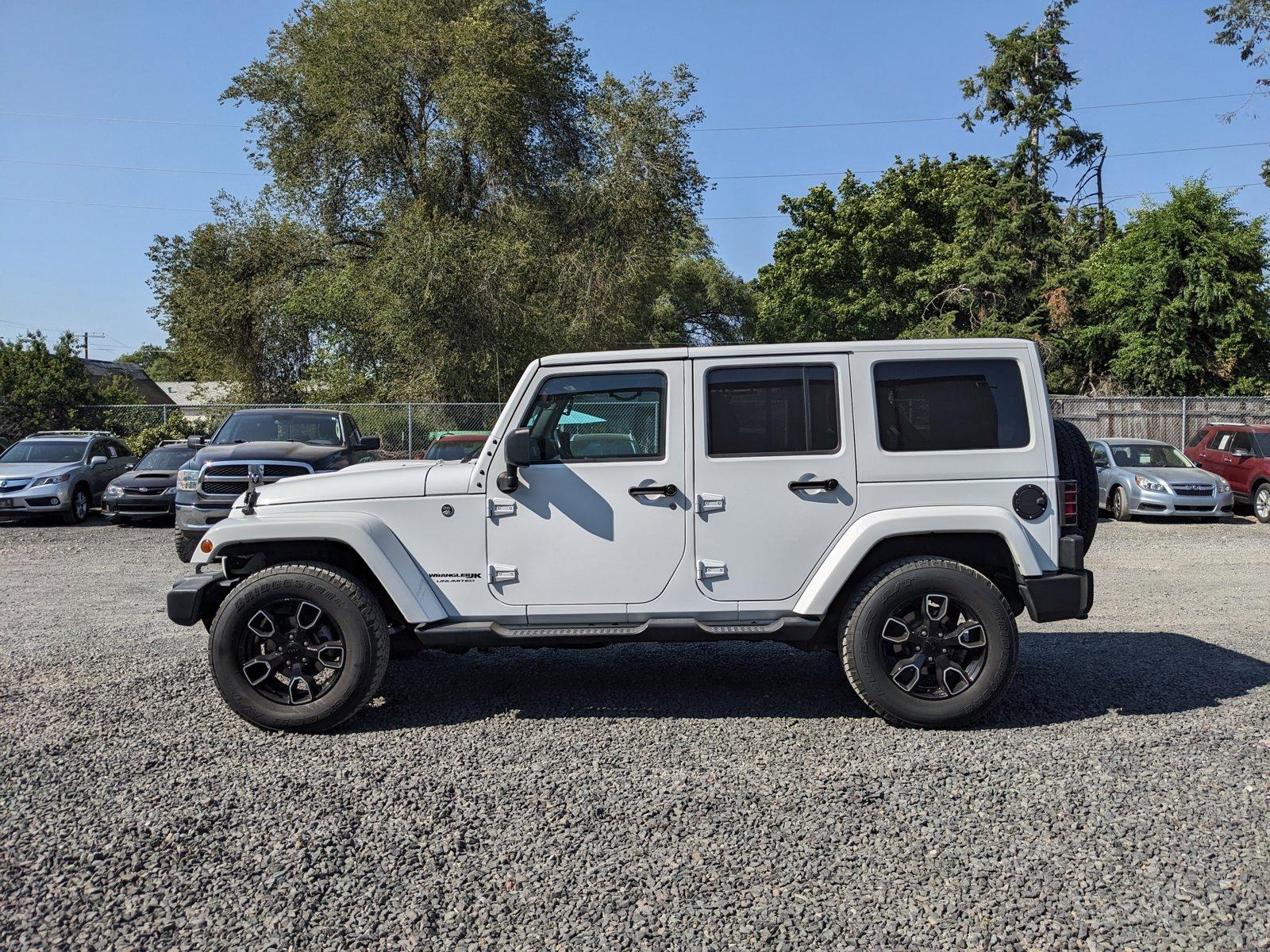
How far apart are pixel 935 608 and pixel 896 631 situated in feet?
0.79

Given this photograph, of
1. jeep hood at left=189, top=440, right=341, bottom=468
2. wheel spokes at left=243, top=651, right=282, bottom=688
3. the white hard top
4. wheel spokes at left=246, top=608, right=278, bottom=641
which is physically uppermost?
the white hard top

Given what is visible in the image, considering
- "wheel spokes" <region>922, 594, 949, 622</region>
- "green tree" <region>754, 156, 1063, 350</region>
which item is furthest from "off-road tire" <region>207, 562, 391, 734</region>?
"green tree" <region>754, 156, 1063, 350</region>

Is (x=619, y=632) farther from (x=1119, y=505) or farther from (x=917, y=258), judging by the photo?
(x=917, y=258)

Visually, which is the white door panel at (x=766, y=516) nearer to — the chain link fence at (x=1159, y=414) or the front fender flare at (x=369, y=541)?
the front fender flare at (x=369, y=541)

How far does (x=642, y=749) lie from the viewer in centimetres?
494

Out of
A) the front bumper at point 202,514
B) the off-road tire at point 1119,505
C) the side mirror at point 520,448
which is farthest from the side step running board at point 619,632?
the off-road tire at point 1119,505

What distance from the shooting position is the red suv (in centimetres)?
1734

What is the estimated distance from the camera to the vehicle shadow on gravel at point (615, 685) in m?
5.60

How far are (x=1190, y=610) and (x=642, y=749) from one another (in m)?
6.20

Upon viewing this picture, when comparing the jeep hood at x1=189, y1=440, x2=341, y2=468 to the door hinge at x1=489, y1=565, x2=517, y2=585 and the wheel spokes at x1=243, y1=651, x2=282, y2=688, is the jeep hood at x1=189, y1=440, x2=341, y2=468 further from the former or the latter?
the door hinge at x1=489, y1=565, x2=517, y2=585

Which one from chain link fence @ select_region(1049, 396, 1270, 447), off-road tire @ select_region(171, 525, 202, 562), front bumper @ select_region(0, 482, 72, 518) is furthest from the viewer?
chain link fence @ select_region(1049, 396, 1270, 447)

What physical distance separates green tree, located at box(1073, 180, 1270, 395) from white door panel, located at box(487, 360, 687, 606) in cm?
2571

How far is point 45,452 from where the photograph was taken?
1852 cm

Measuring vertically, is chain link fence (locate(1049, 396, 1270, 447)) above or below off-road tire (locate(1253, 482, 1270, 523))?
above
